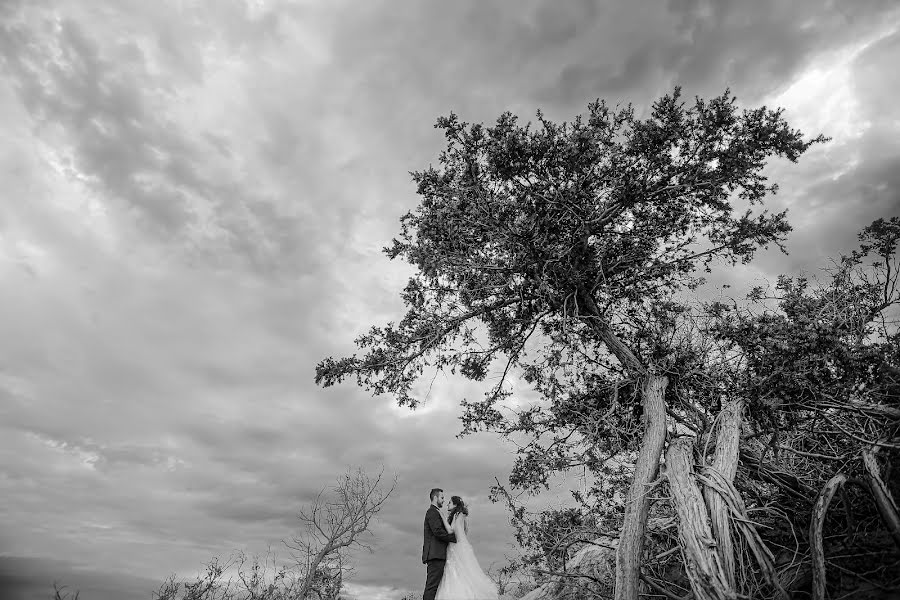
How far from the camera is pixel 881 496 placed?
20.4 ft

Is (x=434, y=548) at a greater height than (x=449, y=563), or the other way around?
(x=434, y=548)

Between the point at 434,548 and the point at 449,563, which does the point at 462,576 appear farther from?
the point at 434,548

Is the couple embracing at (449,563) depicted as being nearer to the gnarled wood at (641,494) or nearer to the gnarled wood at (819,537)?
the gnarled wood at (641,494)

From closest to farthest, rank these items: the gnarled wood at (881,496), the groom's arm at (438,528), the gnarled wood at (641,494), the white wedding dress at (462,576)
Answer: the gnarled wood at (881,496) < the white wedding dress at (462,576) < the groom's arm at (438,528) < the gnarled wood at (641,494)

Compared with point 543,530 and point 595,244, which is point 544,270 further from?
point 543,530

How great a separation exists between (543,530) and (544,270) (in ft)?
17.2

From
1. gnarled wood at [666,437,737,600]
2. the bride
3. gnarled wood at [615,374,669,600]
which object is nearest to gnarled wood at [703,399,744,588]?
gnarled wood at [666,437,737,600]

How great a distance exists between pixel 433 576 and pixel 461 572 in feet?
1.21

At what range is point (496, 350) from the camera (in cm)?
1109

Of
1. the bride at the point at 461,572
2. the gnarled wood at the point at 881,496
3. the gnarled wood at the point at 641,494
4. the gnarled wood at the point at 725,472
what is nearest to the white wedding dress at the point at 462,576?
the bride at the point at 461,572

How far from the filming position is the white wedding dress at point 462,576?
254 inches

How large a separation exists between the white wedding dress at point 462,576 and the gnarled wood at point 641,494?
193 centimetres

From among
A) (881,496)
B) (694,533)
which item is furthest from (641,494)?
(881,496)

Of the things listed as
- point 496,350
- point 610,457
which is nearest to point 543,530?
point 610,457
